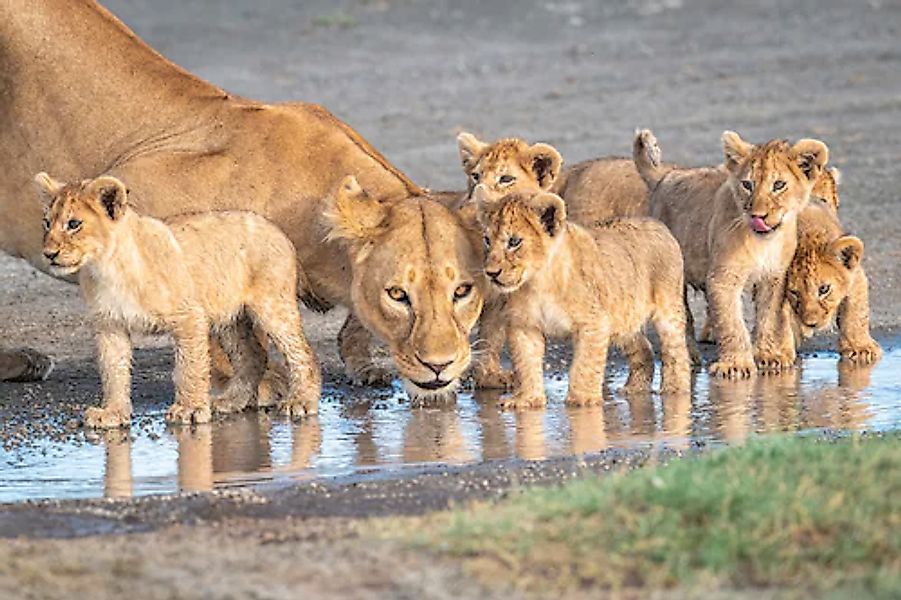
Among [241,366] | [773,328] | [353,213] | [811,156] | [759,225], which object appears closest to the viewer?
[353,213]

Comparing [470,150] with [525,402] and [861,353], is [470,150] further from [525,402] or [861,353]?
[861,353]

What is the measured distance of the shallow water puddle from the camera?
8.20 meters

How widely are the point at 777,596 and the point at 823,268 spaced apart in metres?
5.42

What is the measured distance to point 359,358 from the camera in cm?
1049

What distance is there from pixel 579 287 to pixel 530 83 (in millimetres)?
13240

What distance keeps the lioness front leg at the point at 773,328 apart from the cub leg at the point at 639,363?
70 cm

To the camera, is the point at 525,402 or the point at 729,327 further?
the point at 729,327

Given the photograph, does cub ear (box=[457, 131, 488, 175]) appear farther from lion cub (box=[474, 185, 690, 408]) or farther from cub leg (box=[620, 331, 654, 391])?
cub leg (box=[620, 331, 654, 391])

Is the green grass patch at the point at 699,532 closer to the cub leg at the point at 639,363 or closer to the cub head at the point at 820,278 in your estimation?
the cub leg at the point at 639,363

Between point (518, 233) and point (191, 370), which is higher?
point (518, 233)

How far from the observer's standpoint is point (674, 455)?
8.12 m

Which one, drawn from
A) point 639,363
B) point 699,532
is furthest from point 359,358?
point 699,532

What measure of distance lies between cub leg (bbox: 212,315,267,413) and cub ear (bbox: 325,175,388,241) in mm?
851

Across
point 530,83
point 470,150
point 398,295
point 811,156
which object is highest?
point 530,83
